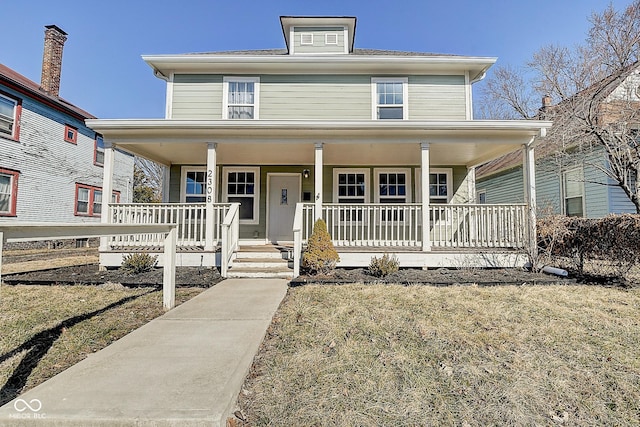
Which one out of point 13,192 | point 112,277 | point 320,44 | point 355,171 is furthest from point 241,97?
point 13,192

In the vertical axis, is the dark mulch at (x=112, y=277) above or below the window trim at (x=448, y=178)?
below

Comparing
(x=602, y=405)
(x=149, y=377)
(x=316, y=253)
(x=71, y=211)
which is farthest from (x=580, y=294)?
(x=71, y=211)

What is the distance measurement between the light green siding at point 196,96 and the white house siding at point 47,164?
25.8ft

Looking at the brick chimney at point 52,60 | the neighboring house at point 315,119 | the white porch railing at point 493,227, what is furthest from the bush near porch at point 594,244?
the brick chimney at point 52,60

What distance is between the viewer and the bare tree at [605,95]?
29.7ft

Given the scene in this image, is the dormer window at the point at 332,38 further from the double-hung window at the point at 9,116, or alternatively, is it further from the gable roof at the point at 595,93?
the double-hung window at the point at 9,116

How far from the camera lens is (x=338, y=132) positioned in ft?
23.5

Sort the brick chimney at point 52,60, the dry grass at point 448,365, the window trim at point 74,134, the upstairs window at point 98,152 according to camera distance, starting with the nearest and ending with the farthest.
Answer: the dry grass at point 448,365 < the brick chimney at point 52,60 < the window trim at point 74,134 < the upstairs window at point 98,152

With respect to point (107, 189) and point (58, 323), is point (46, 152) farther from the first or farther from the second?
point (58, 323)

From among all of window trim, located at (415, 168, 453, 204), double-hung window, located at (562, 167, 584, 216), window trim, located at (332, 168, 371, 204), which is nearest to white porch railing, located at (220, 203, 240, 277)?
window trim, located at (332, 168, 371, 204)

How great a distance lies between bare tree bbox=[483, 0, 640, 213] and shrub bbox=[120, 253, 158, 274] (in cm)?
1189

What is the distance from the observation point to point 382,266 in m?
6.31

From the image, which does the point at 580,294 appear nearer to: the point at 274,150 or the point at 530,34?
the point at 274,150

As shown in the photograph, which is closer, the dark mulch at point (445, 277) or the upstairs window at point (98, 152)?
the dark mulch at point (445, 277)
